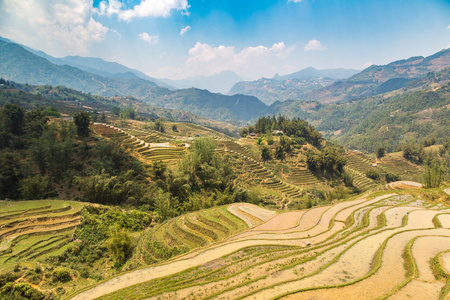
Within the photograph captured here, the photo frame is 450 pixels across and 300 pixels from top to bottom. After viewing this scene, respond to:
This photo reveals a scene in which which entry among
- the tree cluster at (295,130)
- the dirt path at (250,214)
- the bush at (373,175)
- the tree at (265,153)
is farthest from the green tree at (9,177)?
the bush at (373,175)

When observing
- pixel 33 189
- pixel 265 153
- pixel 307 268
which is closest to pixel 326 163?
pixel 265 153

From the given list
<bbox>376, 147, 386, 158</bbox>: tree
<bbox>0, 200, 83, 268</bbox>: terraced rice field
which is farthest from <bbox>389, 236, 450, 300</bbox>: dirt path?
<bbox>376, 147, 386, 158</bbox>: tree

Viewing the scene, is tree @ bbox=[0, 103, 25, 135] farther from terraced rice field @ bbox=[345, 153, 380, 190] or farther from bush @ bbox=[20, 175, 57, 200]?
terraced rice field @ bbox=[345, 153, 380, 190]

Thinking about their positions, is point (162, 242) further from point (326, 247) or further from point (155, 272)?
point (326, 247)

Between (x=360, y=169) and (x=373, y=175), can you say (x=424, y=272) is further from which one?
(x=360, y=169)

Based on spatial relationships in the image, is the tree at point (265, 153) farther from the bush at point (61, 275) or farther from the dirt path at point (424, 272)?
the bush at point (61, 275)

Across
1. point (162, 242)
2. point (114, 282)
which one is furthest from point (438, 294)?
point (162, 242)
